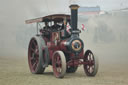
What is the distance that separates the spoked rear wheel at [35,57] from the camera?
16.0 metres

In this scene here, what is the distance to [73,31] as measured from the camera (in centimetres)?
1474

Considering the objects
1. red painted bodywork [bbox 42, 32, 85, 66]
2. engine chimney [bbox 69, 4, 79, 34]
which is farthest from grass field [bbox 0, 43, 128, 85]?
engine chimney [bbox 69, 4, 79, 34]

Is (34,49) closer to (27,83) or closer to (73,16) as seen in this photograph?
(73,16)

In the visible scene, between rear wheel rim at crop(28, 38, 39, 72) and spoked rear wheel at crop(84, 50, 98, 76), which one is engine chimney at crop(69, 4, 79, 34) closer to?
spoked rear wheel at crop(84, 50, 98, 76)

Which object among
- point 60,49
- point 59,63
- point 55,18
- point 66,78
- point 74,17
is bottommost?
point 66,78

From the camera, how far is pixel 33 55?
17.2m

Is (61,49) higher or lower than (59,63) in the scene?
higher

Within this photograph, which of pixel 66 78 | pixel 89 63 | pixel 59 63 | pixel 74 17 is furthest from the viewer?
pixel 74 17

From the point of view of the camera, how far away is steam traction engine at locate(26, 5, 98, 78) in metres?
14.5

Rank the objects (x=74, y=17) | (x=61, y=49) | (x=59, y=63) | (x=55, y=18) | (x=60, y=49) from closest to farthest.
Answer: (x=59, y=63) < (x=74, y=17) < (x=61, y=49) < (x=60, y=49) < (x=55, y=18)

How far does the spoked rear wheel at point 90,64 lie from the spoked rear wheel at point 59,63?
4.73ft

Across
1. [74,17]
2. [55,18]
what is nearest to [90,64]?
[74,17]

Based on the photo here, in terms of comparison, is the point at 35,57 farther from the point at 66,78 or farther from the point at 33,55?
the point at 66,78

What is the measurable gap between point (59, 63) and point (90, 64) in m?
1.55
